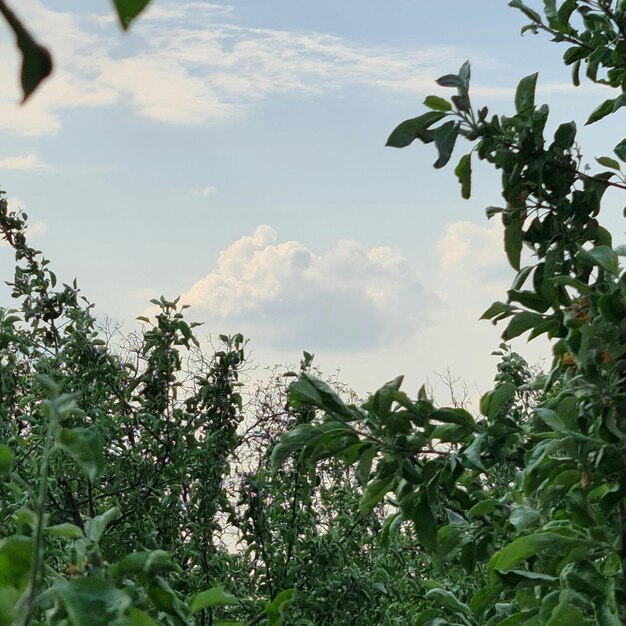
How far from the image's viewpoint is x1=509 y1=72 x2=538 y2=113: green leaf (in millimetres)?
2799

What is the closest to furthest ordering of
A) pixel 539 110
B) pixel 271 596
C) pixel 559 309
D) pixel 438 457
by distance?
pixel 438 457, pixel 559 309, pixel 539 110, pixel 271 596

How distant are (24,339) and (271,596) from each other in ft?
6.12

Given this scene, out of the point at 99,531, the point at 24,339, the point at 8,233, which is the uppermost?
the point at 99,531

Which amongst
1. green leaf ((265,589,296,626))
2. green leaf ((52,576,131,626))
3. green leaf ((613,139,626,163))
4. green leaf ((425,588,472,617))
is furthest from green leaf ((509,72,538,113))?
green leaf ((52,576,131,626))

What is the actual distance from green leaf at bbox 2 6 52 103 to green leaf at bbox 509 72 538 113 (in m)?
2.55

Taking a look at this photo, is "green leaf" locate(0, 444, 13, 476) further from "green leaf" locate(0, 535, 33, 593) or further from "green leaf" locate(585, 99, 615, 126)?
"green leaf" locate(585, 99, 615, 126)

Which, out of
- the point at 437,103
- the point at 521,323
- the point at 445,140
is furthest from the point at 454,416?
the point at 437,103

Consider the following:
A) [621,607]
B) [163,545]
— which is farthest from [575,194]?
[163,545]

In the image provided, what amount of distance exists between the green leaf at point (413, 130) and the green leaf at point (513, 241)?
368 millimetres

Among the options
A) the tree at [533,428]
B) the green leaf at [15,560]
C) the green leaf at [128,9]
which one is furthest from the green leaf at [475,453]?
the green leaf at [128,9]

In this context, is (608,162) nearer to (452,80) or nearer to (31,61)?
(452,80)

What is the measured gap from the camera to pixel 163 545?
4820 millimetres

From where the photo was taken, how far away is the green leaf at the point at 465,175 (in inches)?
111

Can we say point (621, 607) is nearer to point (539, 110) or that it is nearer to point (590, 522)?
point (590, 522)
